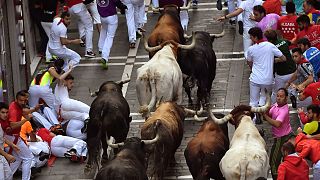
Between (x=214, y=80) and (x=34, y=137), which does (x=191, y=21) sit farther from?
(x=34, y=137)

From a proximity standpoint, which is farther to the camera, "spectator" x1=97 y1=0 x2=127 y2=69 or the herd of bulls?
"spectator" x1=97 y1=0 x2=127 y2=69

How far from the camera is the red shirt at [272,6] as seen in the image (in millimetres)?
24984

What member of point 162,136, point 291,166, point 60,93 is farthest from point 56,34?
point 291,166

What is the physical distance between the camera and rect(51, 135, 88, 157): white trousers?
2147 cm

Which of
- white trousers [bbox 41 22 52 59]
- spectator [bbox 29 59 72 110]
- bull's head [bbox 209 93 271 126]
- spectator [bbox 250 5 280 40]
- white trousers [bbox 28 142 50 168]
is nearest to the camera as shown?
bull's head [bbox 209 93 271 126]

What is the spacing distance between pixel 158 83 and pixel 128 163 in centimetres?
388

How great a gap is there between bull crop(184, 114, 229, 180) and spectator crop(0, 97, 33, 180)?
331cm

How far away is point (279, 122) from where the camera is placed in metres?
19.7

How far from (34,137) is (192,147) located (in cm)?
390

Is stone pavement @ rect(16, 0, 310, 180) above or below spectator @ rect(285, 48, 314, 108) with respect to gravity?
below

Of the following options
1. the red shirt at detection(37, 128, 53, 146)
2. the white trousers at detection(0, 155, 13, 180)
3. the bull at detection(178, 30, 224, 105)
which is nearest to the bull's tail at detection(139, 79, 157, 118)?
the bull at detection(178, 30, 224, 105)

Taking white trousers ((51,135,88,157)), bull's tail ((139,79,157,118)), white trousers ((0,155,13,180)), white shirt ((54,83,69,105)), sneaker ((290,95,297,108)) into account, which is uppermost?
bull's tail ((139,79,157,118))

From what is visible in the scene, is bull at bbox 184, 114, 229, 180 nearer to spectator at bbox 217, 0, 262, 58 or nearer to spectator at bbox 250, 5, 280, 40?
spectator at bbox 250, 5, 280, 40

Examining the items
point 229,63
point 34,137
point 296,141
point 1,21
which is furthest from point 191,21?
point 296,141
